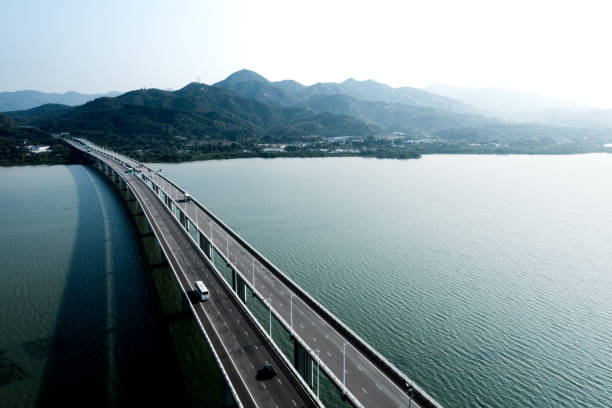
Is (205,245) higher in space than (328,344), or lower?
higher

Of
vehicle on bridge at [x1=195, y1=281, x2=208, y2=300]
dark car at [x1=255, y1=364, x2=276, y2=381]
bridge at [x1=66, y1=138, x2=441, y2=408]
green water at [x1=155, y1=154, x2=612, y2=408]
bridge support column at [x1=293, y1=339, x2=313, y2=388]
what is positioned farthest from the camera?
vehicle on bridge at [x1=195, y1=281, x2=208, y2=300]

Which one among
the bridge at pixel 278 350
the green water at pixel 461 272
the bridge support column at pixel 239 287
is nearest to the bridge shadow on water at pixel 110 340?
the bridge at pixel 278 350

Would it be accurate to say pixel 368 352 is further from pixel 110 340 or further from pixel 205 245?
pixel 205 245

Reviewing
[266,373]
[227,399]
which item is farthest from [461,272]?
[227,399]

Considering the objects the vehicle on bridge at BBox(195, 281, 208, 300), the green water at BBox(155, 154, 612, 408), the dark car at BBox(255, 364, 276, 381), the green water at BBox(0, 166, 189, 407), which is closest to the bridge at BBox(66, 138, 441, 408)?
the dark car at BBox(255, 364, 276, 381)

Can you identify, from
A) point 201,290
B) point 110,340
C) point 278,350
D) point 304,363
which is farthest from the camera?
point 110,340

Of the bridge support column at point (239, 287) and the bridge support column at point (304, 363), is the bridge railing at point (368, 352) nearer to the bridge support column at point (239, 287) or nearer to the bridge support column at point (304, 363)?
the bridge support column at point (239, 287)

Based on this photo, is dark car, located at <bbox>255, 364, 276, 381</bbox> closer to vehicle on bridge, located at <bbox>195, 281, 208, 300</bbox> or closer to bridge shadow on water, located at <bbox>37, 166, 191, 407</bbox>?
bridge shadow on water, located at <bbox>37, 166, 191, 407</bbox>

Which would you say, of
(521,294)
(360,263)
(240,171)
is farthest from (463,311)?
(240,171)
